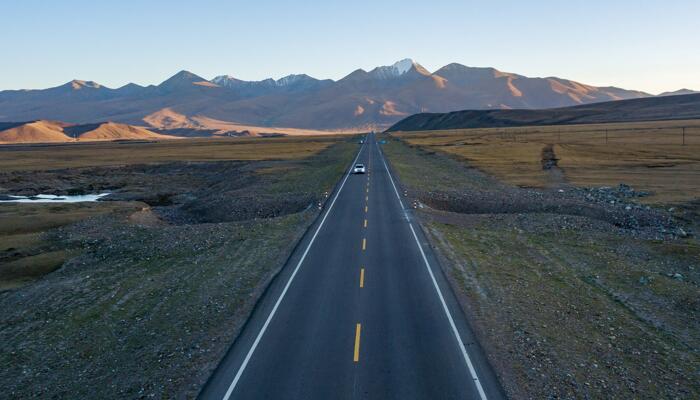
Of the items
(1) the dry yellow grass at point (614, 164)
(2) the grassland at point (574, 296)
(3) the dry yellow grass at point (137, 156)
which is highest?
(3) the dry yellow grass at point (137, 156)

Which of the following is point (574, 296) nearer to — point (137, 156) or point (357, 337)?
point (357, 337)

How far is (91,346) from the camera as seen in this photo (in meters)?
17.0

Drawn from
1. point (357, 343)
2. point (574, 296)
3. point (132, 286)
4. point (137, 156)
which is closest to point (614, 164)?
point (574, 296)

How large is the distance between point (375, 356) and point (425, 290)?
6357mm

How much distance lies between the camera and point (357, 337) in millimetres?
16422

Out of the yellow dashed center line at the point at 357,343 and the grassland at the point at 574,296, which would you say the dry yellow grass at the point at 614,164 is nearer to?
the grassland at the point at 574,296

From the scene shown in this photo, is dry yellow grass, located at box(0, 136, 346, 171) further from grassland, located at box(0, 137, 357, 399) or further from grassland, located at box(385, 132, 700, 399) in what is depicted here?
grassland, located at box(385, 132, 700, 399)

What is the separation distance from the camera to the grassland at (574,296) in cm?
1415

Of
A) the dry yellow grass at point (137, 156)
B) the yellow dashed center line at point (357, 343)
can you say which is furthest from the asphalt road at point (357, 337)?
the dry yellow grass at point (137, 156)

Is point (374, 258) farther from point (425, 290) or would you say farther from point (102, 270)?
point (102, 270)

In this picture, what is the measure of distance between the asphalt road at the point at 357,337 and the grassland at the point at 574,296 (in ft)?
3.60

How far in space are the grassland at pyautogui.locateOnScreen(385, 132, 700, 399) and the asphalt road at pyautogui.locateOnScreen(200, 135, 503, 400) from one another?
1.10 meters

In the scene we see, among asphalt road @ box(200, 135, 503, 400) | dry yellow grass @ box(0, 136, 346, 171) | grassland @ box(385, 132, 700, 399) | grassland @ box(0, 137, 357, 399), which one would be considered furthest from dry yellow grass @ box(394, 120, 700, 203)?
dry yellow grass @ box(0, 136, 346, 171)

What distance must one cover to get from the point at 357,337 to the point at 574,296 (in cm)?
1013
